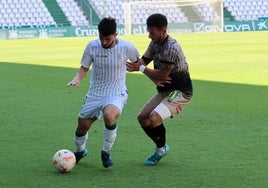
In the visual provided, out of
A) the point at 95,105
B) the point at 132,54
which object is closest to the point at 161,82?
the point at 132,54

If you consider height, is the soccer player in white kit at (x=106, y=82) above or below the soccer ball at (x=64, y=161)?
above

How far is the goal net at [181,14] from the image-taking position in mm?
56656

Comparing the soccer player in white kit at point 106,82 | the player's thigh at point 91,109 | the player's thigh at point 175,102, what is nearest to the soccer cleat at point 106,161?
the soccer player in white kit at point 106,82

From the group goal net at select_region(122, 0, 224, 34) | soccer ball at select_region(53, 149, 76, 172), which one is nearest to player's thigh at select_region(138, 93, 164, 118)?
soccer ball at select_region(53, 149, 76, 172)

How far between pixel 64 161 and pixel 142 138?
94.2 inches

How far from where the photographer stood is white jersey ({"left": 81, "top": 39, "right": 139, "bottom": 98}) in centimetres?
741

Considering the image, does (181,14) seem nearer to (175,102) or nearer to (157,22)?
(175,102)

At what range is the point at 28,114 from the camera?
38.8ft

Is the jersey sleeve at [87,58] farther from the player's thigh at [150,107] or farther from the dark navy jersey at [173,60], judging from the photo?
the player's thigh at [150,107]

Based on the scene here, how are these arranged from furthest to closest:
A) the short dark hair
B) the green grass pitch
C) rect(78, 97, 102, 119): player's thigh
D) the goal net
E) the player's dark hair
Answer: the goal net → rect(78, 97, 102, 119): player's thigh → the player's dark hair → the short dark hair → the green grass pitch

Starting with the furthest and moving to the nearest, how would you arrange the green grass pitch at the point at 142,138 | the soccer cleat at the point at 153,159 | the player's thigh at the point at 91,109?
1. the soccer cleat at the point at 153,159
2. the player's thigh at the point at 91,109
3. the green grass pitch at the point at 142,138

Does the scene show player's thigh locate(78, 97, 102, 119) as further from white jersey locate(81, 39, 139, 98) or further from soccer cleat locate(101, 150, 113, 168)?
soccer cleat locate(101, 150, 113, 168)

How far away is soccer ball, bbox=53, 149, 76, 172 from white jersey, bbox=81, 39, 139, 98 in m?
0.76

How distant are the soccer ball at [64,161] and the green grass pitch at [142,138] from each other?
4.1 inches
